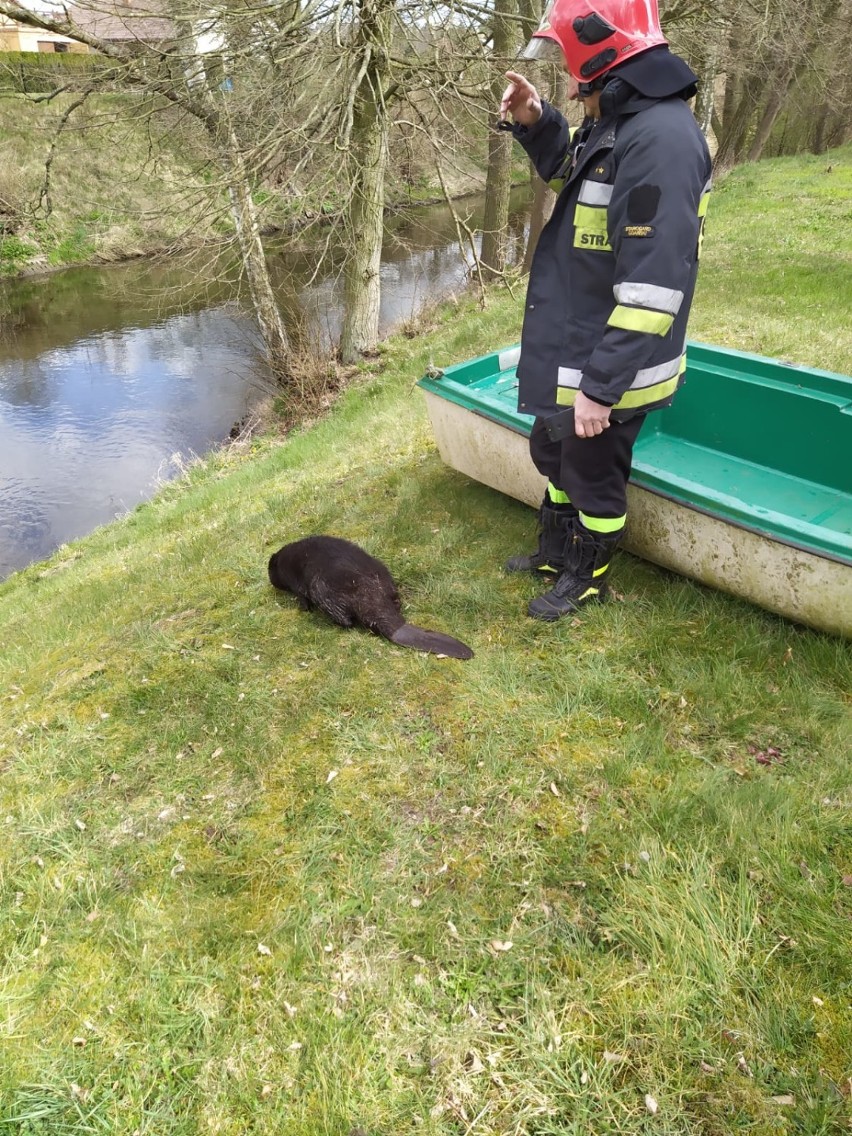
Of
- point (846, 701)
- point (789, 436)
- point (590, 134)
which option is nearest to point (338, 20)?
point (590, 134)

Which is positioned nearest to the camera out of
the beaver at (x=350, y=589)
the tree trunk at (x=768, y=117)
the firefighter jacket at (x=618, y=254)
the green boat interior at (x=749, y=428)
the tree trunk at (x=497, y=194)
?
the firefighter jacket at (x=618, y=254)

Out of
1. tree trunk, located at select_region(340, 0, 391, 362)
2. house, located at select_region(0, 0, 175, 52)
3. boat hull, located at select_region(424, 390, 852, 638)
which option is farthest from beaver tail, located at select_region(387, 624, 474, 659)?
house, located at select_region(0, 0, 175, 52)

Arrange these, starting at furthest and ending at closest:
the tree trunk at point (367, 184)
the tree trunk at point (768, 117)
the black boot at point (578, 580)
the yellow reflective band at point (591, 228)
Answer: the tree trunk at point (768, 117)
the tree trunk at point (367, 184)
the black boot at point (578, 580)
the yellow reflective band at point (591, 228)

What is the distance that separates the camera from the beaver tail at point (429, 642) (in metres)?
3.52

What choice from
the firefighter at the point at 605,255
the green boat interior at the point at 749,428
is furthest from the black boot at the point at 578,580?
the green boat interior at the point at 749,428

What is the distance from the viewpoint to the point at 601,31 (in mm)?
2500

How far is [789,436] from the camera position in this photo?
4266mm

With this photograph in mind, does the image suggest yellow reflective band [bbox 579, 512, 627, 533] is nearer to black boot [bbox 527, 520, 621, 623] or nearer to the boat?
black boot [bbox 527, 520, 621, 623]

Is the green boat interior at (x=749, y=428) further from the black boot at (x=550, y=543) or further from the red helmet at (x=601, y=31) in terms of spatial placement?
the red helmet at (x=601, y=31)

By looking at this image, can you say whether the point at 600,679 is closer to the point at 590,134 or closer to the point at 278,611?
the point at 278,611

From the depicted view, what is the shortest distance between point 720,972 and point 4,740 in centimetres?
339

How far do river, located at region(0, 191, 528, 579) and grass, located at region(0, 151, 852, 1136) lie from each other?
5554 millimetres

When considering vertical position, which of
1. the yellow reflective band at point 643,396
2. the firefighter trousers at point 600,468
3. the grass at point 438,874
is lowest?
the grass at point 438,874

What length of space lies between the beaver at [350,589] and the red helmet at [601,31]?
2471 millimetres
